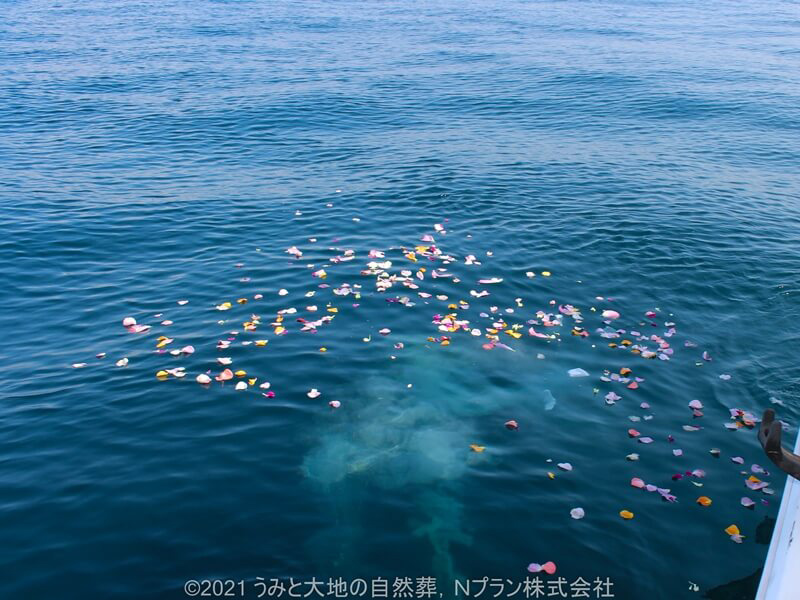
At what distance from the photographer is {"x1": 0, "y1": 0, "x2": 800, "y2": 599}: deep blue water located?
39.7 ft

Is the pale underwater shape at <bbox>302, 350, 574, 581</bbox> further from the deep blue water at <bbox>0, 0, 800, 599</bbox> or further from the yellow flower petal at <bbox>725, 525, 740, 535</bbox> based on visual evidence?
the yellow flower petal at <bbox>725, 525, 740, 535</bbox>

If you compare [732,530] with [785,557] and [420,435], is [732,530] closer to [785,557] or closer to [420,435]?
[785,557]

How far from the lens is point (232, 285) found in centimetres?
2212

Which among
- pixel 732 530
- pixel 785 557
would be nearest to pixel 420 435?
pixel 732 530

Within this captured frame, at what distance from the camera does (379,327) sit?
63.4ft

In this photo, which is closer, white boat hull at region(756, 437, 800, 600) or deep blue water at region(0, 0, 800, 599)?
white boat hull at region(756, 437, 800, 600)

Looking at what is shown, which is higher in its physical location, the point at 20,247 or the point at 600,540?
the point at 600,540

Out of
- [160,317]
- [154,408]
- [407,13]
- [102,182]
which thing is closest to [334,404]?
[154,408]

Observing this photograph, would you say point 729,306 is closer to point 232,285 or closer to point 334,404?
point 334,404

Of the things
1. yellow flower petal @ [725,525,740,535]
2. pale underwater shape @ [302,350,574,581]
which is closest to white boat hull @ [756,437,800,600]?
yellow flower petal @ [725,525,740,535]

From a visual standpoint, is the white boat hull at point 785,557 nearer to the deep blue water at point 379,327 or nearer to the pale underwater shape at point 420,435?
the deep blue water at point 379,327

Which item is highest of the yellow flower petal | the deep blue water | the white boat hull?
the white boat hull

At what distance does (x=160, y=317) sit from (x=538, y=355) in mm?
11563

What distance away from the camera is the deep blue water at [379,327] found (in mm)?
12086
